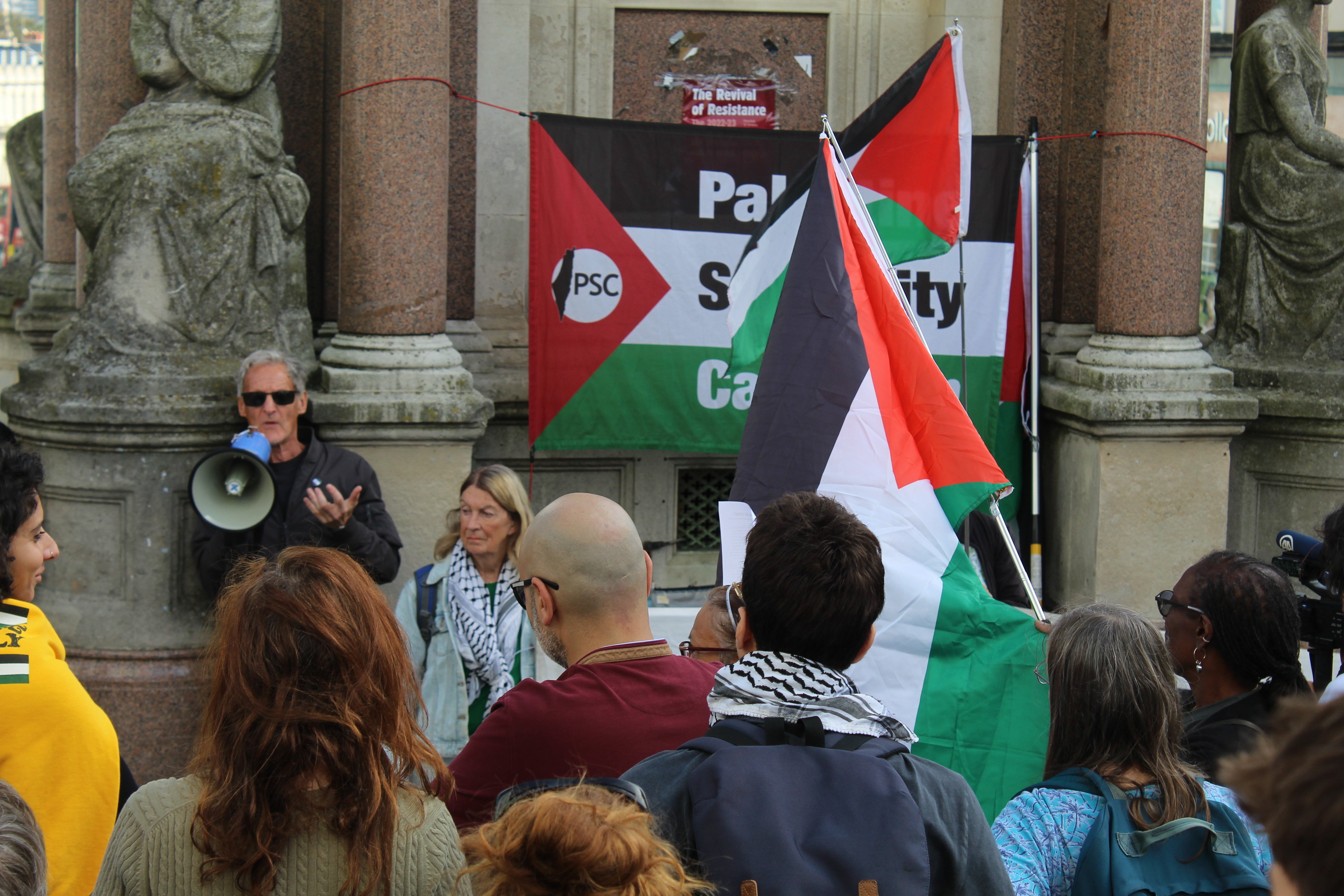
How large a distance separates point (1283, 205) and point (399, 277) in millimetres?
4370

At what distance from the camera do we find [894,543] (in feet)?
13.4

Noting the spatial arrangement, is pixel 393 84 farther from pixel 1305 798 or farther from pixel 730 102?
pixel 1305 798

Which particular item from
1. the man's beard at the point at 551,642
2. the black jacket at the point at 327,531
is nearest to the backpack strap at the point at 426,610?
the black jacket at the point at 327,531

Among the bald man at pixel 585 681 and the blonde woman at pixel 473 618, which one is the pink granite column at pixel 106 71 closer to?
the blonde woman at pixel 473 618

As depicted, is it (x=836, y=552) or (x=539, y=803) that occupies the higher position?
(x=836, y=552)

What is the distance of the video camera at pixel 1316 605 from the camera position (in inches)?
146

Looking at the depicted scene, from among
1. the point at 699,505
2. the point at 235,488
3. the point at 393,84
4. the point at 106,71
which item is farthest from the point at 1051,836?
the point at 106,71

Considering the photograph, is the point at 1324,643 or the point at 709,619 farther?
the point at 1324,643

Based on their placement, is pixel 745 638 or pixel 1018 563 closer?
pixel 745 638

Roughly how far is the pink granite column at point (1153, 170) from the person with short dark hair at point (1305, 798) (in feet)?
19.5

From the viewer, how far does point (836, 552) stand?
7.89 feet

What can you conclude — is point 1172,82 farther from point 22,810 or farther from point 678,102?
point 22,810

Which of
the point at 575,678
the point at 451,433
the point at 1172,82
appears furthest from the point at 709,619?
the point at 1172,82

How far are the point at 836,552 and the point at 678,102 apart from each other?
5.50 meters
